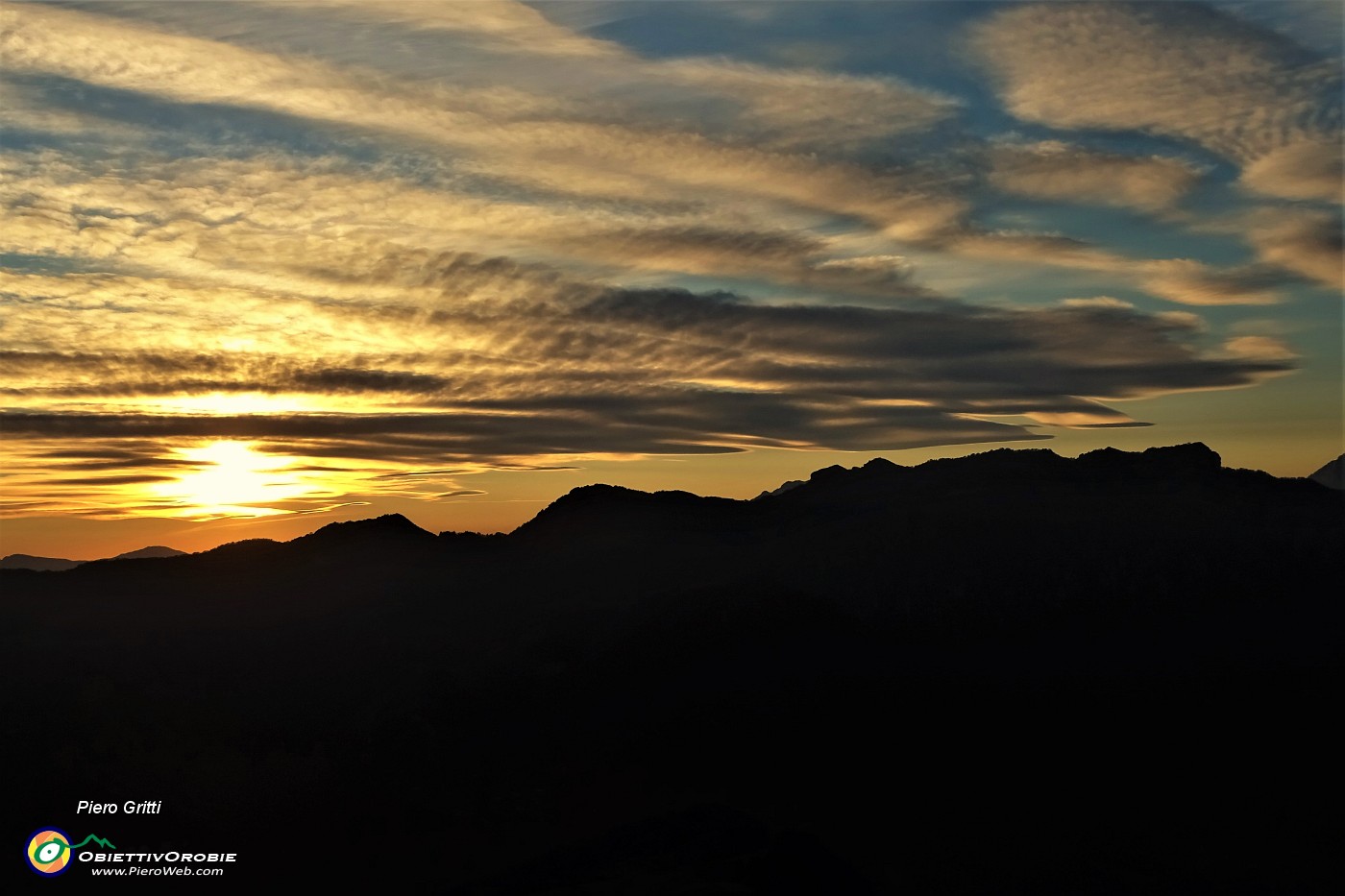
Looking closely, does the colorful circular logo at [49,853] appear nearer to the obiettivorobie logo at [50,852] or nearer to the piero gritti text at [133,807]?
the obiettivorobie logo at [50,852]

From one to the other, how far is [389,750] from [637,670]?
38.7 metres

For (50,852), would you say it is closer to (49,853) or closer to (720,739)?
(49,853)

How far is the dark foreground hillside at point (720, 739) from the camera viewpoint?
147625 mm

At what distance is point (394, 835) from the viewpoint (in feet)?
521

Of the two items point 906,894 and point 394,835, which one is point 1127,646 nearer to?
point 906,894

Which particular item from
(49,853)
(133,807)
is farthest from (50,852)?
A: (133,807)

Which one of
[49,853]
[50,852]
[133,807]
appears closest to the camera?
[50,852]

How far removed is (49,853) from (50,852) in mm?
555

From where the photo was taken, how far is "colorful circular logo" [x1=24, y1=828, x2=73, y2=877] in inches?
5719

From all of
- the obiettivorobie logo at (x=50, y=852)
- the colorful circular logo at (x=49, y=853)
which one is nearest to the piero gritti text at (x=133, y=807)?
the obiettivorobie logo at (x=50, y=852)

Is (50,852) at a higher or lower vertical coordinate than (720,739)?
lower

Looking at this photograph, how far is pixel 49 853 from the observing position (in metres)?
149

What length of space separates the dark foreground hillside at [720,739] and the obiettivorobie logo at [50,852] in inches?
178

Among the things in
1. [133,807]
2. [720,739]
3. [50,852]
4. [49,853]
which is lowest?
[49,853]
